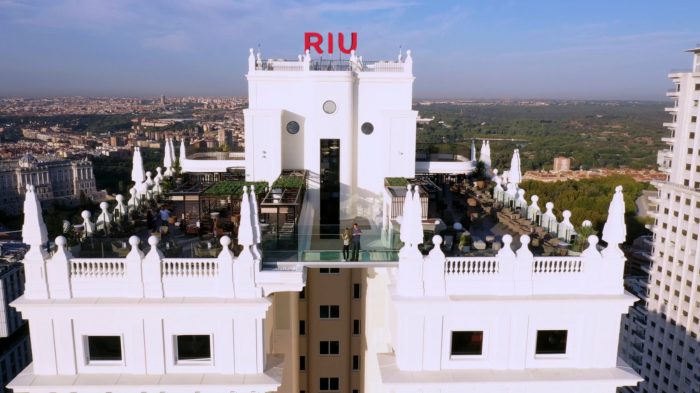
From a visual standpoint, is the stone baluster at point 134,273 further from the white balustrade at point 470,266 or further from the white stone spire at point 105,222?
the white balustrade at point 470,266

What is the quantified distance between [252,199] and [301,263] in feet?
9.83

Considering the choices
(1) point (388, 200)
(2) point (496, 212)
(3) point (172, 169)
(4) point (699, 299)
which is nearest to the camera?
(1) point (388, 200)

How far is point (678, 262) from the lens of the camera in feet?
201

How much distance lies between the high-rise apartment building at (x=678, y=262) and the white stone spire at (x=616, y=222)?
49.3 meters

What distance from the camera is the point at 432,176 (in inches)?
1367

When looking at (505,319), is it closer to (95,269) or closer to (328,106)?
(95,269)

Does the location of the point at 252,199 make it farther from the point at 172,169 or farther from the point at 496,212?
the point at 172,169

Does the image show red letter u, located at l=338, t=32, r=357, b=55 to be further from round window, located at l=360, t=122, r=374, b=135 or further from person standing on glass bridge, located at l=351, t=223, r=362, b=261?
person standing on glass bridge, located at l=351, t=223, r=362, b=261

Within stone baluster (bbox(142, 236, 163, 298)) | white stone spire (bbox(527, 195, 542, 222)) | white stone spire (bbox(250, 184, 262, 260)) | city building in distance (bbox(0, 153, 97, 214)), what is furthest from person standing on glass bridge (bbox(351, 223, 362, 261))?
city building in distance (bbox(0, 153, 97, 214))

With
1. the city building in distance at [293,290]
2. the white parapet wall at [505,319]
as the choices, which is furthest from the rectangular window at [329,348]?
the white parapet wall at [505,319]

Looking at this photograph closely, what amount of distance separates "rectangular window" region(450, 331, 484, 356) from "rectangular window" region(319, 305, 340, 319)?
8173 millimetres

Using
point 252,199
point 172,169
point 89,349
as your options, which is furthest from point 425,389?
point 172,169

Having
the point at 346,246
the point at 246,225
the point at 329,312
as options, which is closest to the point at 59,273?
the point at 246,225

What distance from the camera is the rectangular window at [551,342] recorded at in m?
18.2
